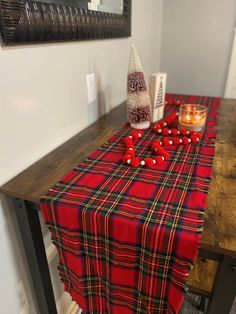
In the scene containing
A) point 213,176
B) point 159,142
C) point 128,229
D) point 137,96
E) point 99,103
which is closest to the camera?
point 128,229

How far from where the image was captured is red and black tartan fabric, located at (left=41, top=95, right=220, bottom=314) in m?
0.57

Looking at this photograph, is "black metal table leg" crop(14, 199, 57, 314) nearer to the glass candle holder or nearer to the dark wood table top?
the dark wood table top

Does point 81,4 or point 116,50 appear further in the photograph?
point 116,50

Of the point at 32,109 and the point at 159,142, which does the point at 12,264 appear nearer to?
the point at 32,109

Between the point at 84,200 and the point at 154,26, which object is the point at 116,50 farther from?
the point at 84,200

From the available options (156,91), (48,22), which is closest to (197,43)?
(156,91)

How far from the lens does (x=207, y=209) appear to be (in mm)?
620

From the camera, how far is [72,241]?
68 cm

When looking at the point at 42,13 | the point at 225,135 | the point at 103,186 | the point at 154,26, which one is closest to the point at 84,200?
the point at 103,186

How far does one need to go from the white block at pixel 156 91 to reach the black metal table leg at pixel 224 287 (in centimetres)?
77

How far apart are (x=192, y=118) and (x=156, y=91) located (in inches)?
8.3

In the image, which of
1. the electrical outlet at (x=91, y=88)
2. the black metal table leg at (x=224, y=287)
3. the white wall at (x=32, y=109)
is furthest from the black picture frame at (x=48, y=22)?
the black metal table leg at (x=224, y=287)

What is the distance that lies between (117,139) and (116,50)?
606 millimetres

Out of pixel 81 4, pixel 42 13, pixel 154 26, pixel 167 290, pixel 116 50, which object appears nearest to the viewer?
pixel 167 290
